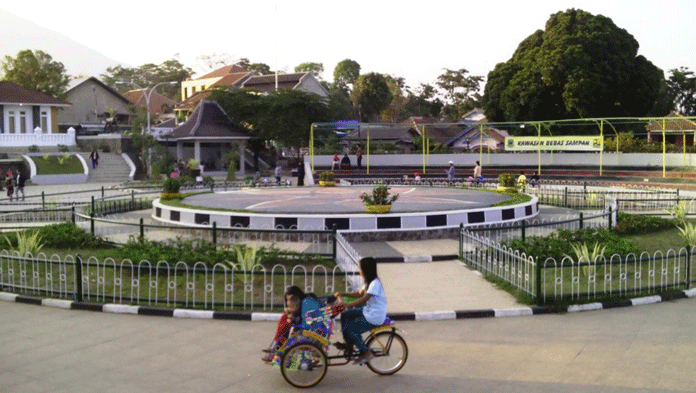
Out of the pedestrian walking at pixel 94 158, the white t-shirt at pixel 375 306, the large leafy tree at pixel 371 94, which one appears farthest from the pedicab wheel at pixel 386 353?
the large leafy tree at pixel 371 94

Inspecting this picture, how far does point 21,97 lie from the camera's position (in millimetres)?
51688

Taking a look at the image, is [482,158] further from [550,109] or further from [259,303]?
[259,303]

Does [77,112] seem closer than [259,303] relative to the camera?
No

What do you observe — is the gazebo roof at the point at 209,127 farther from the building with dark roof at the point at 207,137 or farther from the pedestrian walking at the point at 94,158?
the pedestrian walking at the point at 94,158

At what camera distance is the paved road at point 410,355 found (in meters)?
7.34

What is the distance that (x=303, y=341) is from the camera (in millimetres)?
7219

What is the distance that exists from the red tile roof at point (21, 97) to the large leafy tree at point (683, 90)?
57415mm

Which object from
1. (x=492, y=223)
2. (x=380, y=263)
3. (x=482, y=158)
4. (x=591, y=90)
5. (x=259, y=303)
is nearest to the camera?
(x=259, y=303)

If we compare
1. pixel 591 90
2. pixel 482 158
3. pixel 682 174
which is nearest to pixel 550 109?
pixel 591 90

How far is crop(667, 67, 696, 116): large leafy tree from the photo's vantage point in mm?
70125

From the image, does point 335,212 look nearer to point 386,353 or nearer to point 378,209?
point 378,209

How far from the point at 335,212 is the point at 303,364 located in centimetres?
1115

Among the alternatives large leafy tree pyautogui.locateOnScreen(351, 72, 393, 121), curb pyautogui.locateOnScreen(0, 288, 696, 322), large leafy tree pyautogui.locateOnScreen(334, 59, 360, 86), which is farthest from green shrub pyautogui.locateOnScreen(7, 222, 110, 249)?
large leafy tree pyautogui.locateOnScreen(334, 59, 360, 86)

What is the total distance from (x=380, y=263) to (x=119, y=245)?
5781 mm
